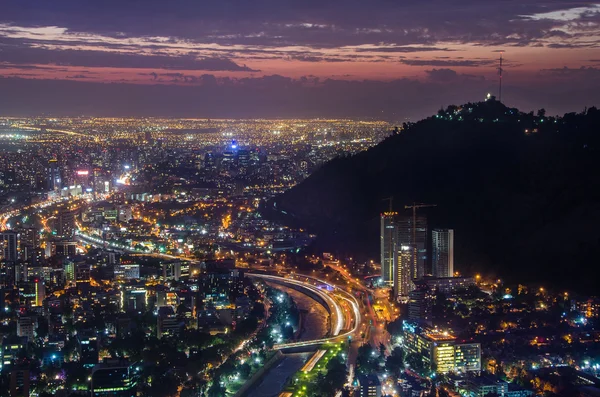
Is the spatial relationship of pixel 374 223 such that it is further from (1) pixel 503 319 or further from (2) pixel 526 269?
(1) pixel 503 319

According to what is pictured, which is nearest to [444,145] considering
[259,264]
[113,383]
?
[259,264]

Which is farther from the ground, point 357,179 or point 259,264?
point 357,179

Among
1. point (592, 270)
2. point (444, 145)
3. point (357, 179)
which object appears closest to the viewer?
point (592, 270)

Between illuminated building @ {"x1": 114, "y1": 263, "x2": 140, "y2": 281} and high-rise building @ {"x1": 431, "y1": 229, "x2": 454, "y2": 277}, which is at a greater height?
high-rise building @ {"x1": 431, "y1": 229, "x2": 454, "y2": 277}

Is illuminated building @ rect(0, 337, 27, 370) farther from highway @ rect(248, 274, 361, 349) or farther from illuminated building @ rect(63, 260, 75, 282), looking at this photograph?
illuminated building @ rect(63, 260, 75, 282)

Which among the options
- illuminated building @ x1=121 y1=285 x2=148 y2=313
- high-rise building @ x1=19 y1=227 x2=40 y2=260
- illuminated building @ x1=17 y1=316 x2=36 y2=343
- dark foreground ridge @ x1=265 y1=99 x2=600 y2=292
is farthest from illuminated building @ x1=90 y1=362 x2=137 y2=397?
high-rise building @ x1=19 y1=227 x2=40 y2=260

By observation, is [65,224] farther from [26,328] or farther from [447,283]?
[447,283]

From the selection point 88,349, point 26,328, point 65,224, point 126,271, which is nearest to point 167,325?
point 88,349
